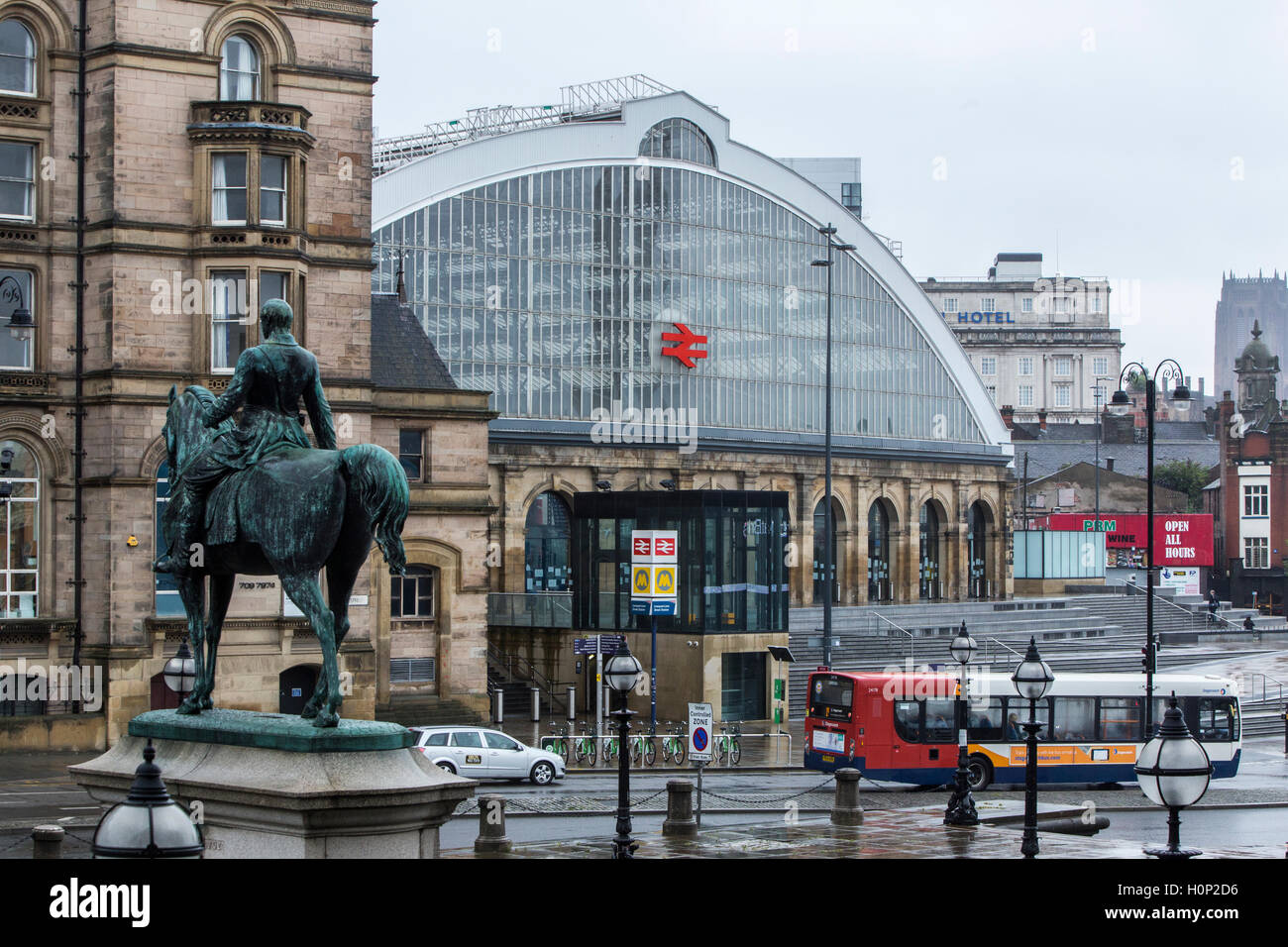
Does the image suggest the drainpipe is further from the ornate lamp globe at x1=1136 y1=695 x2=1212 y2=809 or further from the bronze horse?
the ornate lamp globe at x1=1136 y1=695 x2=1212 y2=809

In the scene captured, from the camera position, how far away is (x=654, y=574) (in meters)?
49.5

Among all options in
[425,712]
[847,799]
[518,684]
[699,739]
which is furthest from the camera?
[518,684]

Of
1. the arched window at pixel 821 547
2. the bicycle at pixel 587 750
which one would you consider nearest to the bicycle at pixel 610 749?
the bicycle at pixel 587 750

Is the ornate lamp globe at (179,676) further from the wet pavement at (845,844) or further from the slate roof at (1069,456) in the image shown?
the slate roof at (1069,456)

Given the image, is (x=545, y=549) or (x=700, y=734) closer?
(x=700, y=734)

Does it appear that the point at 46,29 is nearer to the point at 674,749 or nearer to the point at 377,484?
the point at 674,749

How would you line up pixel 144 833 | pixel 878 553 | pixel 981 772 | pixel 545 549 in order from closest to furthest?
pixel 144 833, pixel 981 772, pixel 545 549, pixel 878 553

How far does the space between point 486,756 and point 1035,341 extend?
5737 inches

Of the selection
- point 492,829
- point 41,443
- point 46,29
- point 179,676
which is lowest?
point 492,829

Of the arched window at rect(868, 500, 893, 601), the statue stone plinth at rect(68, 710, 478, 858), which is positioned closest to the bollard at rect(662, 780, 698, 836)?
the statue stone plinth at rect(68, 710, 478, 858)

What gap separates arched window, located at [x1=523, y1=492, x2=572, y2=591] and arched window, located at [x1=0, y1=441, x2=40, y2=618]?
2808 cm

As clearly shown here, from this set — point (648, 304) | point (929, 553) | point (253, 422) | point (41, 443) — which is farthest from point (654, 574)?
point (929, 553)

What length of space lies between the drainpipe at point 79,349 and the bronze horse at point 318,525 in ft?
85.2
